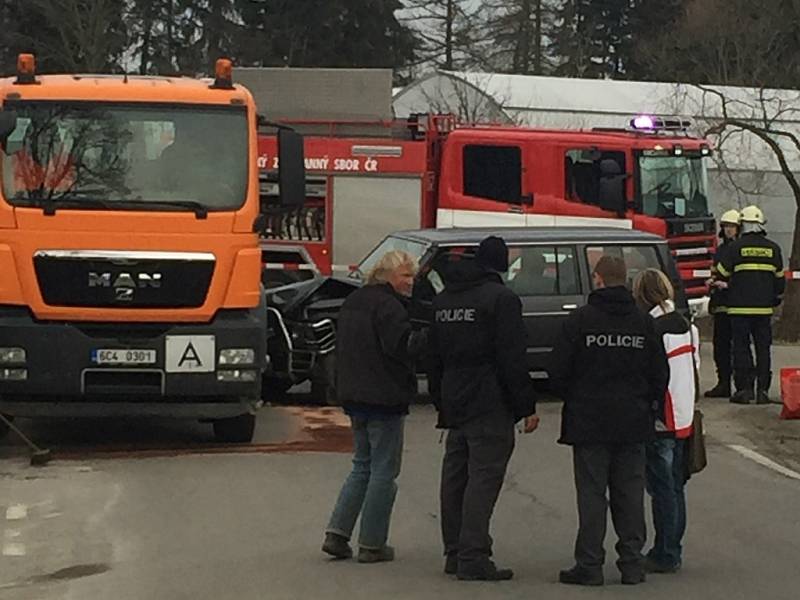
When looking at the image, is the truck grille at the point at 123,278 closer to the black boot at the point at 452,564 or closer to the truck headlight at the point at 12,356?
the truck headlight at the point at 12,356

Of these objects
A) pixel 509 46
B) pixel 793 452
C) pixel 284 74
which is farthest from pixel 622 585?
pixel 509 46

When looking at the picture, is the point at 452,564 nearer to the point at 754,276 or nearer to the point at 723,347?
the point at 754,276

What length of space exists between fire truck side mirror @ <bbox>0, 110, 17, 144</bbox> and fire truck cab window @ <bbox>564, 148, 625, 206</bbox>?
10.9 meters

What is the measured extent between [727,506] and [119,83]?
20.0 ft

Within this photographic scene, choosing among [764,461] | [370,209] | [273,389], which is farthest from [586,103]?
[764,461]

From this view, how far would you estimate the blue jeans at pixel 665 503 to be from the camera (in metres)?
8.75

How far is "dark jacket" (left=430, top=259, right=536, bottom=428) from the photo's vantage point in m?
8.24

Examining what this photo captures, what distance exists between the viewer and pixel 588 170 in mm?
22156

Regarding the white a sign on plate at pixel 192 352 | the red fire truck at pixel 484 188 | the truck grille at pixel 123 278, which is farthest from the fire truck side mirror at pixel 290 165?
the red fire truck at pixel 484 188

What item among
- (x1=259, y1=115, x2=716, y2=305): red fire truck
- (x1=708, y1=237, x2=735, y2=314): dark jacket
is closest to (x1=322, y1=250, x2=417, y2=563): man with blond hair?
(x1=708, y1=237, x2=735, y2=314): dark jacket

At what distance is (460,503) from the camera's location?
8.57m

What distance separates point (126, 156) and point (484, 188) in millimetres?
10016

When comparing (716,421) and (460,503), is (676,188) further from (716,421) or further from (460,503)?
(460,503)

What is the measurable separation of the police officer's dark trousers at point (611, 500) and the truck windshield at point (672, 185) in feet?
46.1
